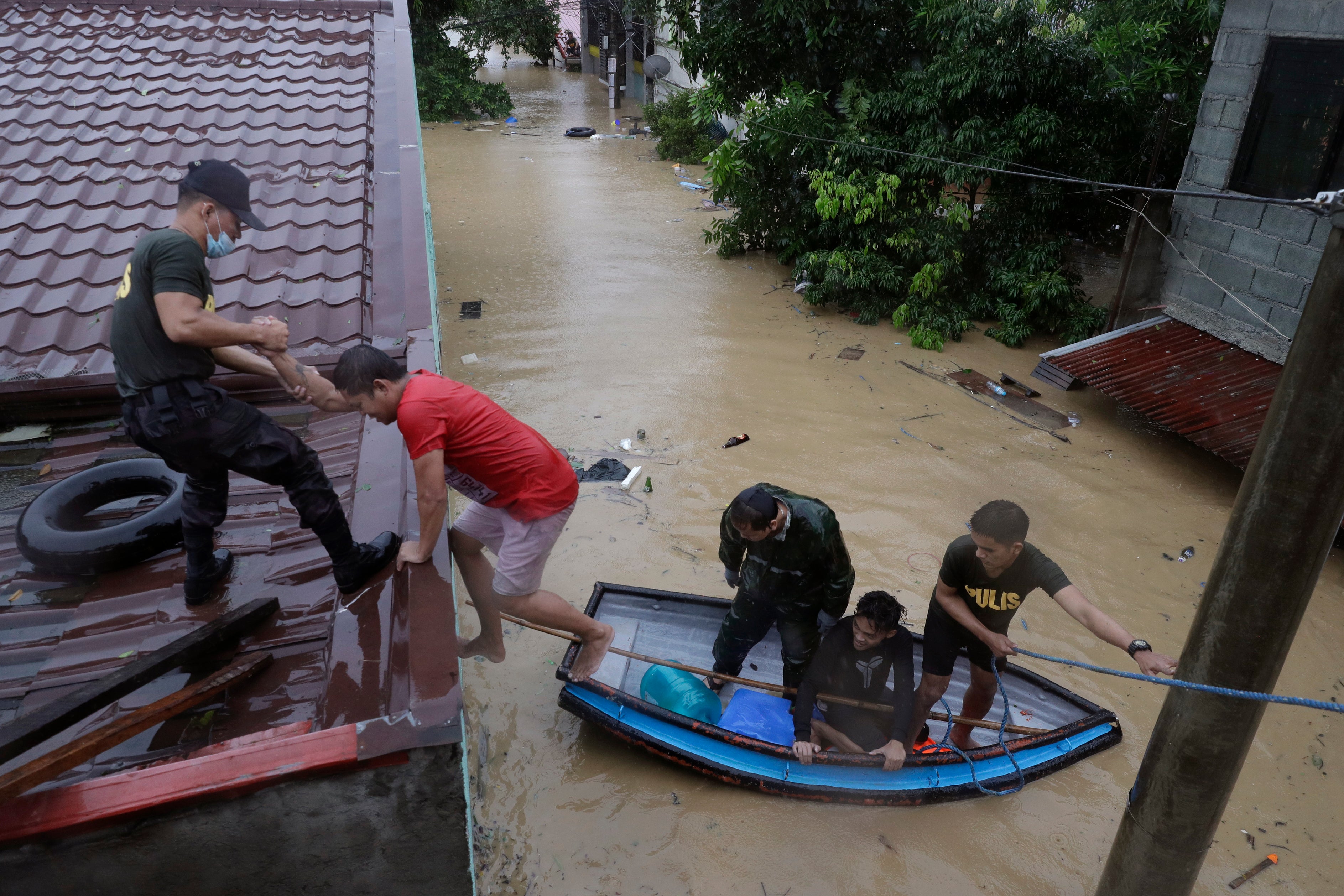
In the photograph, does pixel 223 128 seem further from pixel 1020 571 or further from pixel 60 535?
pixel 1020 571

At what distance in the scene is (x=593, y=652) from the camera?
476 cm

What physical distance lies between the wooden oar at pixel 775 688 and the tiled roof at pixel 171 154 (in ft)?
6.26

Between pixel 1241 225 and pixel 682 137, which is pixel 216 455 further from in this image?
pixel 682 137

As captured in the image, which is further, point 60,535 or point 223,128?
point 223,128

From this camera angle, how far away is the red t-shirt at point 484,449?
347cm

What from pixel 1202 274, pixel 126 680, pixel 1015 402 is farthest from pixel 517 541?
pixel 1202 274

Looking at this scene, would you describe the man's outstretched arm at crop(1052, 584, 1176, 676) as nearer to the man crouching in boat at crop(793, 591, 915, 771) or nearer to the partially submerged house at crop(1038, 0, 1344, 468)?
the man crouching in boat at crop(793, 591, 915, 771)

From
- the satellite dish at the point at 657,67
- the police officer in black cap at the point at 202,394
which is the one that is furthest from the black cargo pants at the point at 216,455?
the satellite dish at the point at 657,67

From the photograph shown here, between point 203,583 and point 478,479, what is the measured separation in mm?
1151

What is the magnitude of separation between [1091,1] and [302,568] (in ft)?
50.8

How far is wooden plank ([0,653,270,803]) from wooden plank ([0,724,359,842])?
0.08 metres

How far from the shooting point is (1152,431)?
30.7ft

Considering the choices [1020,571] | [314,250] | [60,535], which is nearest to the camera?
[60,535]

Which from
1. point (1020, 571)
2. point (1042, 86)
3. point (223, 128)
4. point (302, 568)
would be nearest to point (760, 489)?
point (1020, 571)
